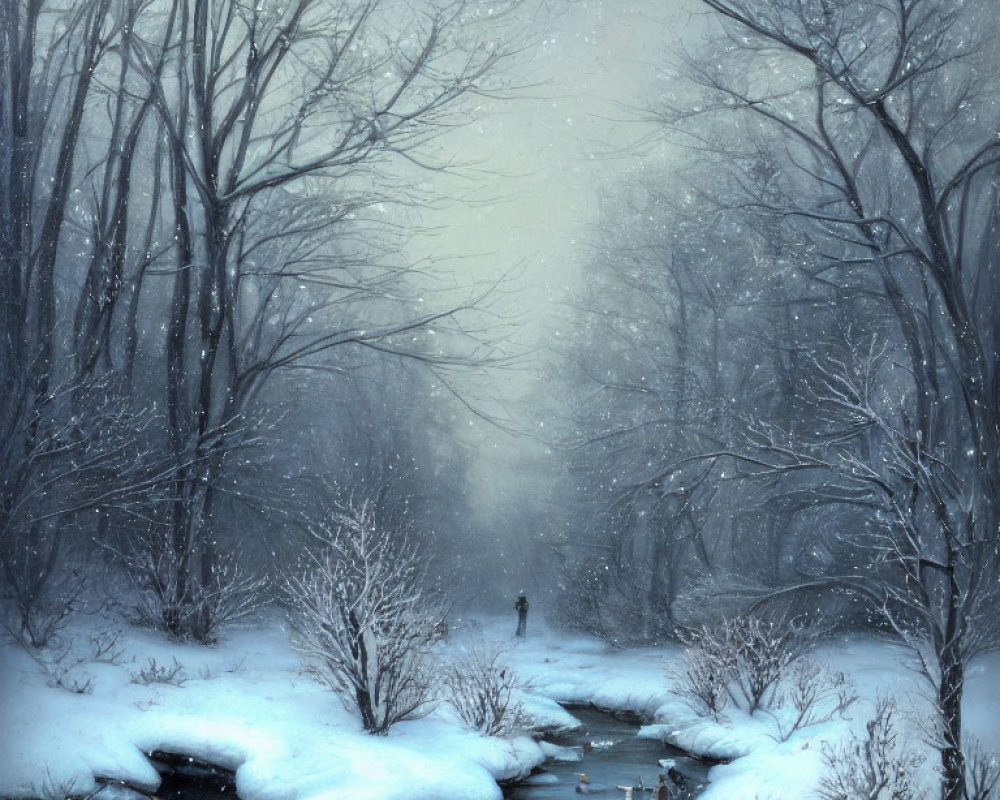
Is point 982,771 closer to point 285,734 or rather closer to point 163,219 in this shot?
point 285,734

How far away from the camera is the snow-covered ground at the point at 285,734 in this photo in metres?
7.68

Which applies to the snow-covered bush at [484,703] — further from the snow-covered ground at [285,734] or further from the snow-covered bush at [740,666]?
the snow-covered bush at [740,666]

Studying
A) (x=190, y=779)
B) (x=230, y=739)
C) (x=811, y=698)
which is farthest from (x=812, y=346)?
(x=190, y=779)

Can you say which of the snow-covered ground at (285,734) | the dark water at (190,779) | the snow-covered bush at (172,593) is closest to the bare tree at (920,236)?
the snow-covered ground at (285,734)

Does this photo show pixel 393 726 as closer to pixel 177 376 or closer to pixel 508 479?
pixel 177 376

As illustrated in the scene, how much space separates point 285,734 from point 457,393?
3849 millimetres

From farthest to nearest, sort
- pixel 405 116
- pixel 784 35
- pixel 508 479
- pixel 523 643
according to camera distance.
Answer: pixel 508 479
pixel 523 643
pixel 405 116
pixel 784 35

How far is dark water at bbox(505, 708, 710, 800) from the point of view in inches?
353

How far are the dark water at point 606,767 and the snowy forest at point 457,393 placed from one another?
0.08 metres

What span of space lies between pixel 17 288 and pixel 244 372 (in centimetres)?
306

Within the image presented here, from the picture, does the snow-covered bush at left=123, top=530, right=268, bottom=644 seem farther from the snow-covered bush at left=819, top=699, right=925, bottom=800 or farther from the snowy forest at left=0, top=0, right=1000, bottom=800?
the snow-covered bush at left=819, top=699, right=925, bottom=800

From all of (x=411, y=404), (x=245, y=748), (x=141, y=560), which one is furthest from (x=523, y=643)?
(x=245, y=748)

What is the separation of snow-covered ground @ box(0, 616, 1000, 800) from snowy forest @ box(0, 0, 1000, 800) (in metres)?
0.04

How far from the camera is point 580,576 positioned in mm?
19766
